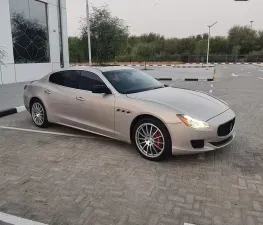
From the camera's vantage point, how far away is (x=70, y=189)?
352 centimetres

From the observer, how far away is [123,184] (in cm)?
364

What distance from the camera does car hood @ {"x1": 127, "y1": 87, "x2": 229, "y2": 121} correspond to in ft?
13.9

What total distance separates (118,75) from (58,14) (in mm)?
15867

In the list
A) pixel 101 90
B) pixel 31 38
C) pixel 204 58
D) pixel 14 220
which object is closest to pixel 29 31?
pixel 31 38

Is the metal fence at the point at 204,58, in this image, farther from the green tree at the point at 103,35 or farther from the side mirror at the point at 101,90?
the side mirror at the point at 101,90

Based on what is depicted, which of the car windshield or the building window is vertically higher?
the building window

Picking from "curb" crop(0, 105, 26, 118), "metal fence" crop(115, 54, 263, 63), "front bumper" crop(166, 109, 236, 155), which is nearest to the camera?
"front bumper" crop(166, 109, 236, 155)

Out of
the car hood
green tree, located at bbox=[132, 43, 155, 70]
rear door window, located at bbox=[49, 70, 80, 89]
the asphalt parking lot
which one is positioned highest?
green tree, located at bbox=[132, 43, 155, 70]

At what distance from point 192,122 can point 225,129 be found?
66 centimetres

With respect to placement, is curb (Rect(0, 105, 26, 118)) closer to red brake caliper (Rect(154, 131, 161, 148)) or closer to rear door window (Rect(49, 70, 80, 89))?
rear door window (Rect(49, 70, 80, 89))

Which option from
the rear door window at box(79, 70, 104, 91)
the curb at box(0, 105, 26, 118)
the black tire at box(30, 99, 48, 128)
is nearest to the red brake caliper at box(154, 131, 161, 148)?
the rear door window at box(79, 70, 104, 91)

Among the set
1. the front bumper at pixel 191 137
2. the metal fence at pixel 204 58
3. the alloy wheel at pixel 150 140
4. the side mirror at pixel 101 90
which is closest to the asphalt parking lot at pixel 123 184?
the alloy wheel at pixel 150 140

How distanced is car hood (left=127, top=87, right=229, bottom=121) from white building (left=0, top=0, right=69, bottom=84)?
12.0 m

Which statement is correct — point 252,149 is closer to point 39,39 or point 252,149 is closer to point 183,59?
point 39,39
